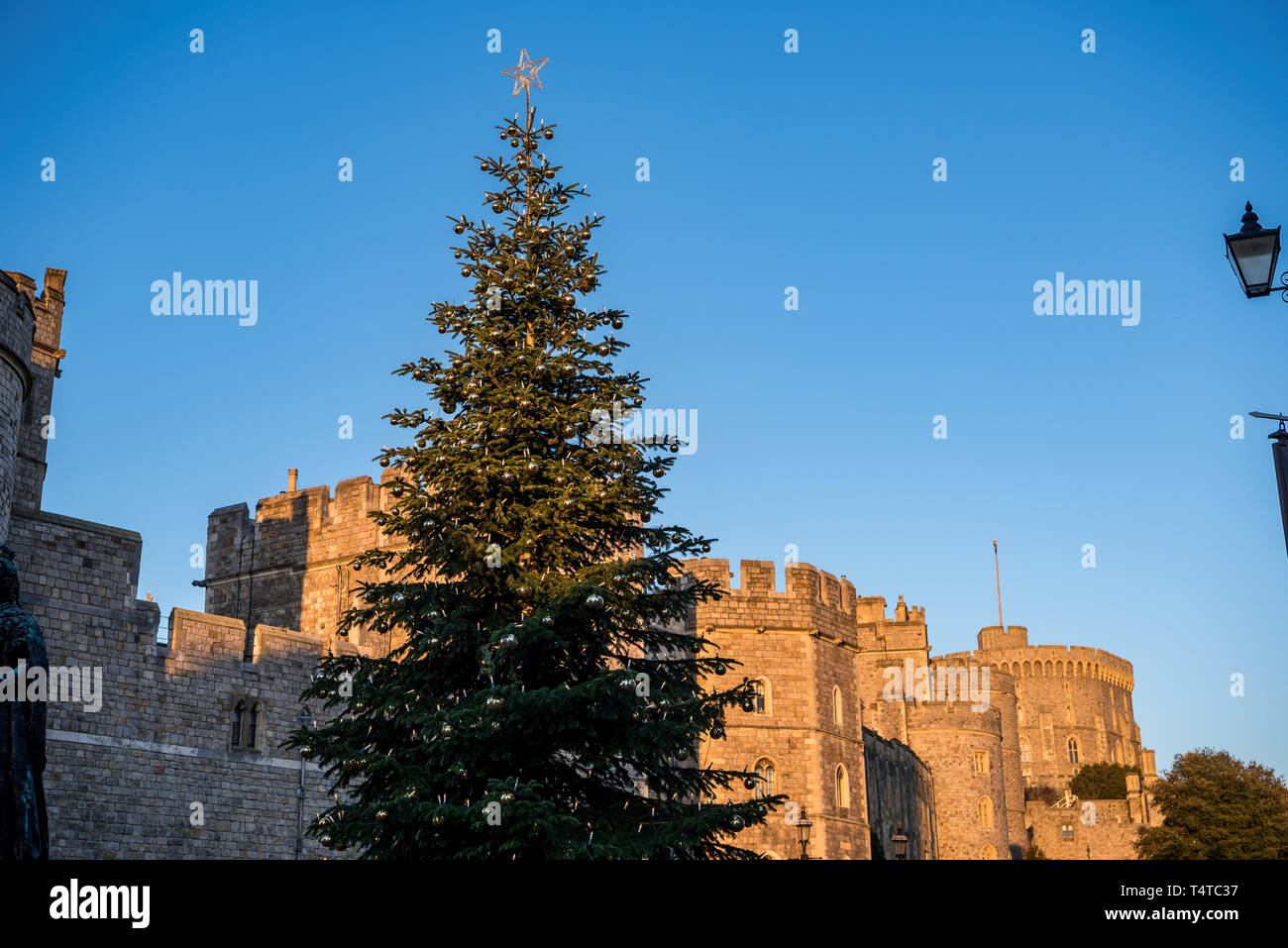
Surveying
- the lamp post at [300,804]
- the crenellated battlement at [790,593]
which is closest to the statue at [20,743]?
the lamp post at [300,804]

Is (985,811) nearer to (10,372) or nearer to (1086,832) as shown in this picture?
(1086,832)

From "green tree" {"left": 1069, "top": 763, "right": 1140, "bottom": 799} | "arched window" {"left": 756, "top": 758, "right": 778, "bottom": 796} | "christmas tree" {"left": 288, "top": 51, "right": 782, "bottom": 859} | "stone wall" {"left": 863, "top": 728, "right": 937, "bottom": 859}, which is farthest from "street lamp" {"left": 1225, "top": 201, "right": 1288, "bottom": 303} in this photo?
"green tree" {"left": 1069, "top": 763, "right": 1140, "bottom": 799}

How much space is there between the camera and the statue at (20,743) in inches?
293

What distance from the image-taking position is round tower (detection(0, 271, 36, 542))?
60.1 ft

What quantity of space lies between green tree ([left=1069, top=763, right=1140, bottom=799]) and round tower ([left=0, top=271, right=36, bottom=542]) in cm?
8170

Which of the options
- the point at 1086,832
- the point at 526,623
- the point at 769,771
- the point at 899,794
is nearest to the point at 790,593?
the point at 769,771

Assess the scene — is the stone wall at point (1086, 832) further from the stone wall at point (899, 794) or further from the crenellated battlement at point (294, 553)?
the crenellated battlement at point (294, 553)

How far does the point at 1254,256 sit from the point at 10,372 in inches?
630

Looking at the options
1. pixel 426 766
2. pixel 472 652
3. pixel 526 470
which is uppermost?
pixel 526 470

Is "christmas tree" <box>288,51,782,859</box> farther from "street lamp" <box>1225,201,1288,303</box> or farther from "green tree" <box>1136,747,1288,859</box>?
"green tree" <box>1136,747,1288,859</box>
